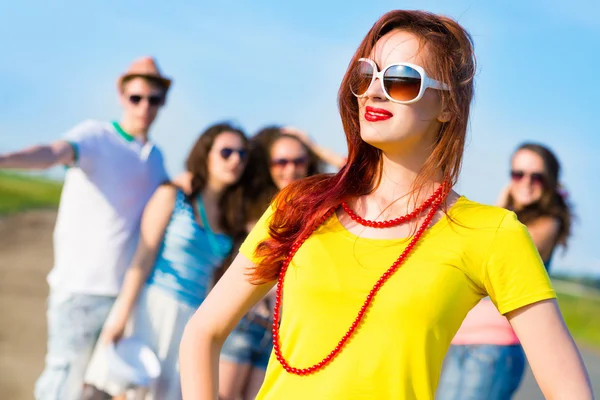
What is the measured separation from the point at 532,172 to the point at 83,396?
8.17 ft

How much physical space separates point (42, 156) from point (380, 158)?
293cm

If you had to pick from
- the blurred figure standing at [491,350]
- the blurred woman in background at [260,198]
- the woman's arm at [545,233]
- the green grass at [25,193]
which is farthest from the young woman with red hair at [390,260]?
the green grass at [25,193]

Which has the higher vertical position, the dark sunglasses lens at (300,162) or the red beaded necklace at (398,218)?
the dark sunglasses lens at (300,162)

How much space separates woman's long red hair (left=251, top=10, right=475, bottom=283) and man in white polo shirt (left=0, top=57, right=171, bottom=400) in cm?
283

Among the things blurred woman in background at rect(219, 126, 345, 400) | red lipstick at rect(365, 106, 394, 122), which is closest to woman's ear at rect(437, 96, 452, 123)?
red lipstick at rect(365, 106, 394, 122)

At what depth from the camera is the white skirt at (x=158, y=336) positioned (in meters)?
4.54

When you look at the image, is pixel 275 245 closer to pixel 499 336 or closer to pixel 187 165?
pixel 499 336

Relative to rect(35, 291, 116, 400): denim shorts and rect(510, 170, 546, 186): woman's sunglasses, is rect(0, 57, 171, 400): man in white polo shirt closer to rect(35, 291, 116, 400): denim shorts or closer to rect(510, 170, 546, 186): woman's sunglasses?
rect(35, 291, 116, 400): denim shorts

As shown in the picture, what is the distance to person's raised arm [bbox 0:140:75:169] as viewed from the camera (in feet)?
14.6

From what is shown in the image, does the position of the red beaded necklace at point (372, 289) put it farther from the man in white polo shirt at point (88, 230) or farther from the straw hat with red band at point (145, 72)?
the straw hat with red band at point (145, 72)

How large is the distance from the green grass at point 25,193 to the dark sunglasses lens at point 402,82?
55.8 feet

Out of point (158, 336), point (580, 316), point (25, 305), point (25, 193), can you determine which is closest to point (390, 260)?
point (158, 336)

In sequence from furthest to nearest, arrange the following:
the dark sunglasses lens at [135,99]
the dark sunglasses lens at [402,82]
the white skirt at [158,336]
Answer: the dark sunglasses lens at [135,99], the white skirt at [158,336], the dark sunglasses lens at [402,82]

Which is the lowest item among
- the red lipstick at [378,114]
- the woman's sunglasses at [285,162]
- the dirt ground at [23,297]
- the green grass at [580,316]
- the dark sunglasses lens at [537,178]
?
the dirt ground at [23,297]
